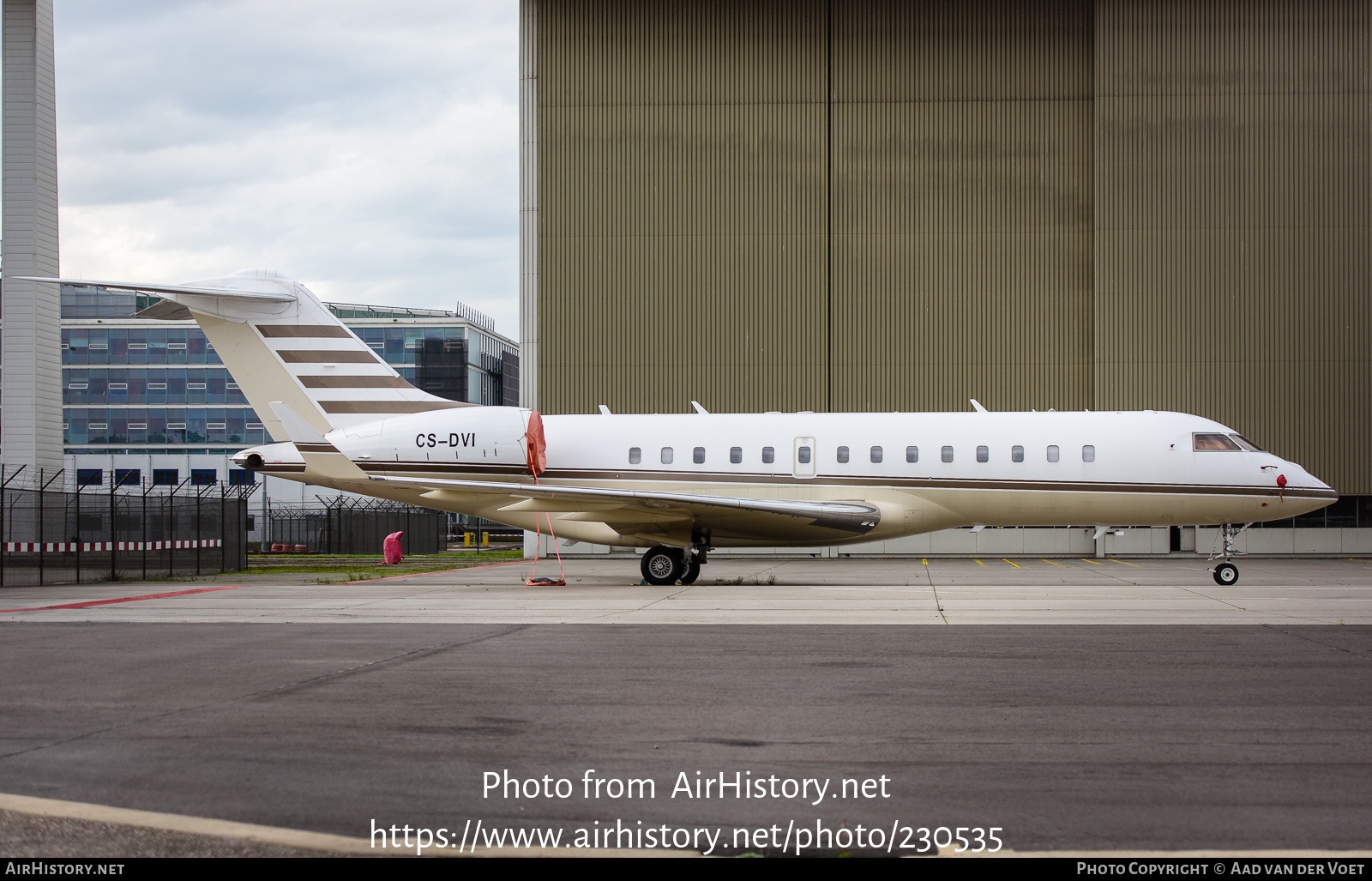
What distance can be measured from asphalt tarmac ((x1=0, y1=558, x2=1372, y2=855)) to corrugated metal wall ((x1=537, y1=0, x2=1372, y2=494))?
72.0ft

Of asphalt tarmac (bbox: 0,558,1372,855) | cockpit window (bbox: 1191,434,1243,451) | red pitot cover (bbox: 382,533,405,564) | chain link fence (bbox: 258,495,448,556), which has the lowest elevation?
chain link fence (bbox: 258,495,448,556)

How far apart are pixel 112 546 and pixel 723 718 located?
19.4 m

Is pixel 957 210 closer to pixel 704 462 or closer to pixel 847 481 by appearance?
pixel 847 481

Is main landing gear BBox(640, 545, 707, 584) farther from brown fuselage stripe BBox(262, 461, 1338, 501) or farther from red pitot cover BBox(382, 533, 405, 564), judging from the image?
red pitot cover BBox(382, 533, 405, 564)

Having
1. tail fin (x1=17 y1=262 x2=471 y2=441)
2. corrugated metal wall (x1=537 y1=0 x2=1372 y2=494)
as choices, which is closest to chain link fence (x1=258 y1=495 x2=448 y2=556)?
corrugated metal wall (x1=537 y1=0 x2=1372 y2=494)

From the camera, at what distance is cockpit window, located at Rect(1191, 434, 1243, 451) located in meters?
20.6

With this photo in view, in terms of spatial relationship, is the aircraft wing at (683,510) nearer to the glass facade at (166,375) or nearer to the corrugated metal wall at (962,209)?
the corrugated metal wall at (962,209)

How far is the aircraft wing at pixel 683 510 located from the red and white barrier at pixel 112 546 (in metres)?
6.94

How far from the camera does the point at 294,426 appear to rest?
880 inches

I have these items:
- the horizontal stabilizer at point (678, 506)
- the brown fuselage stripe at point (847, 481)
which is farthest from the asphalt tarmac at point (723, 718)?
the brown fuselage stripe at point (847, 481)

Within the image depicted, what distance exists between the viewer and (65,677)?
8.95 meters

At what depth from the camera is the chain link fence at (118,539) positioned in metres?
23.1

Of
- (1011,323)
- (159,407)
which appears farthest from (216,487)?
(1011,323)

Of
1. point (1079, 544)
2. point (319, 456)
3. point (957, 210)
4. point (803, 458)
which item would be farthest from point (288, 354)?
point (1079, 544)
